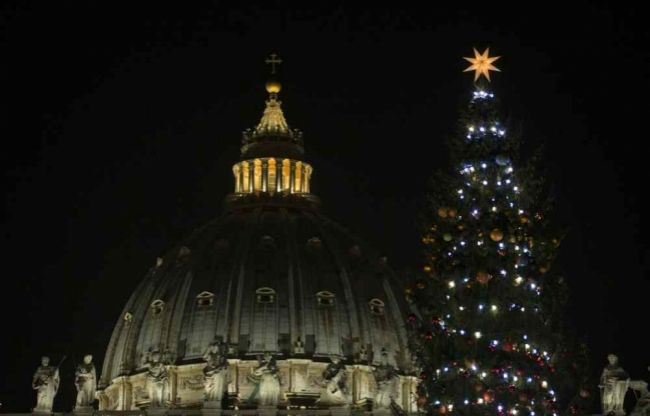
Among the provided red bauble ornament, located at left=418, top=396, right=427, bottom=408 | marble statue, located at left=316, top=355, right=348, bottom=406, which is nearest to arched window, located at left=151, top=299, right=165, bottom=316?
marble statue, located at left=316, top=355, right=348, bottom=406

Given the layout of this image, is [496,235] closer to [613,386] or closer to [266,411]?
[613,386]

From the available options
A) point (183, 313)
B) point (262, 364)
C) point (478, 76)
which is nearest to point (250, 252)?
point (183, 313)

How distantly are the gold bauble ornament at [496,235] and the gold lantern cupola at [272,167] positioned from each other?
264 feet

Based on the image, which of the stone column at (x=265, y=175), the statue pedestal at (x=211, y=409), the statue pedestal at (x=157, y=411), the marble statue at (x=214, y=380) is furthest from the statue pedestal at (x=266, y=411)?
the stone column at (x=265, y=175)

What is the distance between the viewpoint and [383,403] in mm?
86250

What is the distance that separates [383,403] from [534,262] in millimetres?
44505

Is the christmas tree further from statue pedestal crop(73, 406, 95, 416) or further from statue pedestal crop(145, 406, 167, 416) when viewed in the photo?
statue pedestal crop(145, 406, 167, 416)

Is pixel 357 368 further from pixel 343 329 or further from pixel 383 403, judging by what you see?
pixel 383 403

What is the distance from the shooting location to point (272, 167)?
124 metres

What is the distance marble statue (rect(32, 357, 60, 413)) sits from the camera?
82000mm

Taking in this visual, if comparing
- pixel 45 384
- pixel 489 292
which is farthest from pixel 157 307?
pixel 489 292

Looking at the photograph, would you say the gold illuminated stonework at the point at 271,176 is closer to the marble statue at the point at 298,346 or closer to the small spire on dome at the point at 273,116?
the small spire on dome at the point at 273,116

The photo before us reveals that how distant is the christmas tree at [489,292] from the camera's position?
4216cm

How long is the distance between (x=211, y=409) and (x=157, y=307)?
3275 cm
